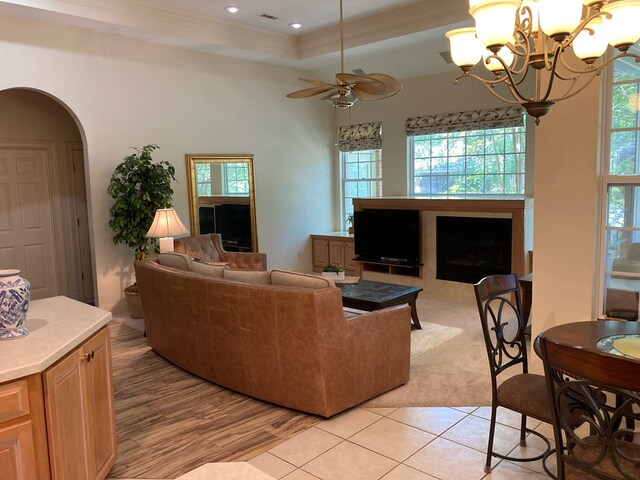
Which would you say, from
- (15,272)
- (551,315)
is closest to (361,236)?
(551,315)

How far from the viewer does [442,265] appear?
6.85 m

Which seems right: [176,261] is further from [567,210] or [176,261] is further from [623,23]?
[623,23]

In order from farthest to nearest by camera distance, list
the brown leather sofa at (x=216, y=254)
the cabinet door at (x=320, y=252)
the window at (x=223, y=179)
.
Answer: the cabinet door at (x=320, y=252) → the window at (x=223, y=179) → the brown leather sofa at (x=216, y=254)

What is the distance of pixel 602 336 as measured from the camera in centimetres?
243

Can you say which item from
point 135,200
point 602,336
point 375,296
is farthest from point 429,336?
point 135,200

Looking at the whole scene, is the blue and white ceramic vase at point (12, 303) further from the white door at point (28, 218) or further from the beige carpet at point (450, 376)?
the white door at point (28, 218)

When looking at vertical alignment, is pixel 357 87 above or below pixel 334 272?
above

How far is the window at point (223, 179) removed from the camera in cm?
719

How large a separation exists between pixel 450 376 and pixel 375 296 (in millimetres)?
1144

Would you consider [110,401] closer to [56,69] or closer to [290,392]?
[290,392]

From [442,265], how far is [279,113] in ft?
11.4

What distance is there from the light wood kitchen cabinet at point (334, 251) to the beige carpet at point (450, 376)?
8.90ft

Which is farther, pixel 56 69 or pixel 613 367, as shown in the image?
pixel 56 69

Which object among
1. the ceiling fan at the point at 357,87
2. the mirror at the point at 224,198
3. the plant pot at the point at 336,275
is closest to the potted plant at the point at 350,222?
the mirror at the point at 224,198
